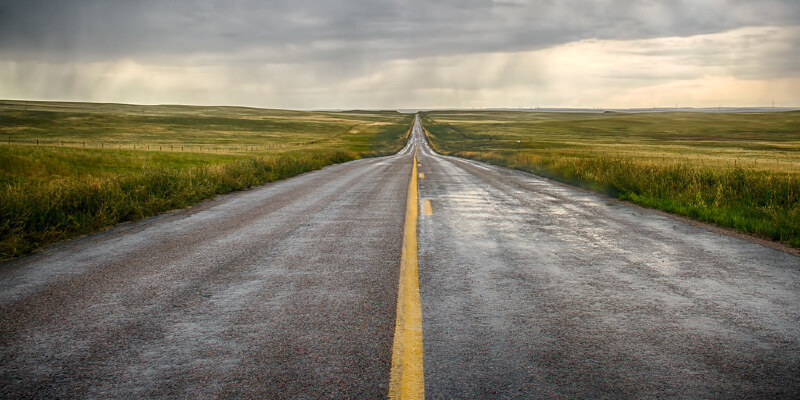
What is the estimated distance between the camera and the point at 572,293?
16.6 feet

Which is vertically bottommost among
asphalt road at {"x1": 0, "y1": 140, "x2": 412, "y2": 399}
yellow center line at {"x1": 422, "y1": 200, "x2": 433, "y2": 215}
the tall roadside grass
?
yellow center line at {"x1": 422, "y1": 200, "x2": 433, "y2": 215}

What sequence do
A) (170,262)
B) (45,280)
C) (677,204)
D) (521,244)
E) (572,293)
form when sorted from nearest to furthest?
(572,293), (45,280), (170,262), (521,244), (677,204)

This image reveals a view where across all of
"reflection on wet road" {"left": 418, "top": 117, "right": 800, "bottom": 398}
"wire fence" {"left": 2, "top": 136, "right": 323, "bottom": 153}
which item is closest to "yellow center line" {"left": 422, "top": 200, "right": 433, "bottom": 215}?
"reflection on wet road" {"left": 418, "top": 117, "right": 800, "bottom": 398}

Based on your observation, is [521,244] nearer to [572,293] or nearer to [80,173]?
[572,293]

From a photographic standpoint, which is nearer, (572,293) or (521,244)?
(572,293)

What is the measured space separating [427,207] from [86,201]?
6.82 m

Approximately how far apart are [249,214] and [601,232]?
6754 mm

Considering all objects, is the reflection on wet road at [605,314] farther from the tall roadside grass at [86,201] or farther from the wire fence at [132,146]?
the wire fence at [132,146]

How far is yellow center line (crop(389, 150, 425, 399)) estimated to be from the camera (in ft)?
10.2

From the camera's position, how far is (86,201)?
9609mm

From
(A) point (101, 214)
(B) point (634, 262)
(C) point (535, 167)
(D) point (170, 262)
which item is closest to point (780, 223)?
(B) point (634, 262)

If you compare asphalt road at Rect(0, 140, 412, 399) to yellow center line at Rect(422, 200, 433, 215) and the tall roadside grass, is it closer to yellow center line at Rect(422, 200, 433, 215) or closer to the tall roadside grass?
the tall roadside grass

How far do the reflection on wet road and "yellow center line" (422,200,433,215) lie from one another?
173 centimetres

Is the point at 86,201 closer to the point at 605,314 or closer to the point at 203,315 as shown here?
the point at 203,315
